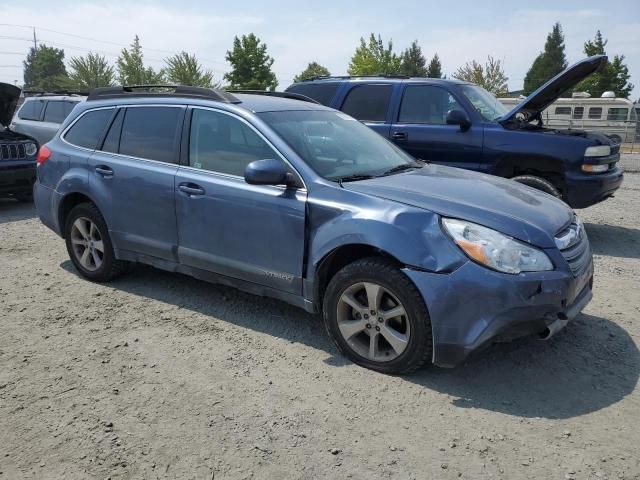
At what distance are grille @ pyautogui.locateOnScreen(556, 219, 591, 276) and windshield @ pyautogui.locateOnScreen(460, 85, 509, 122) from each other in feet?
12.2

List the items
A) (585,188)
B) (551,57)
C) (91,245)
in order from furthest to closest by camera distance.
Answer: (551,57), (585,188), (91,245)

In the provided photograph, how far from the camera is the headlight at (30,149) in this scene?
9062 millimetres

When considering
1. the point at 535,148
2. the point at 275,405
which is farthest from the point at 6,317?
the point at 535,148

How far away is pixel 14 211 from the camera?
Result: 29.3ft

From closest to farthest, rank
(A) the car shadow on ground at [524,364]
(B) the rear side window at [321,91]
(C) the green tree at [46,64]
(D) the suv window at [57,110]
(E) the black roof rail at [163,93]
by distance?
(A) the car shadow on ground at [524,364], (E) the black roof rail at [163,93], (B) the rear side window at [321,91], (D) the suv window at [57,110], (C) the green tree at [46,64]

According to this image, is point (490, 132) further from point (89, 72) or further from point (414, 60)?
point (414, 60)

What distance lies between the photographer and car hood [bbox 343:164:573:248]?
3.31 metres

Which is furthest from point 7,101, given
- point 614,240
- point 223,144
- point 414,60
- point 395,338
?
point 414,60

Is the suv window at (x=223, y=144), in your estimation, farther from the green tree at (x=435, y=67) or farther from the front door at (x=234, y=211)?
the green tree at (x=435, y=67)

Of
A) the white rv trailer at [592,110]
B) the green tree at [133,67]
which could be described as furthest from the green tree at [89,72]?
the white rv trailer at [592,110]

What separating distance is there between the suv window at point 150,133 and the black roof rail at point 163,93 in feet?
0.59

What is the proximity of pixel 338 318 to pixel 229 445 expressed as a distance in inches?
44.5

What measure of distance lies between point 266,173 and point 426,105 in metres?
4.42

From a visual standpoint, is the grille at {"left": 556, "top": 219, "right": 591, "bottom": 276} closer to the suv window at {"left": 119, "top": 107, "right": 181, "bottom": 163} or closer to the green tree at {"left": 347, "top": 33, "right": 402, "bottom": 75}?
the suv window at {"left": 119, "top": 107, "right": 181, "bottom": 163}
